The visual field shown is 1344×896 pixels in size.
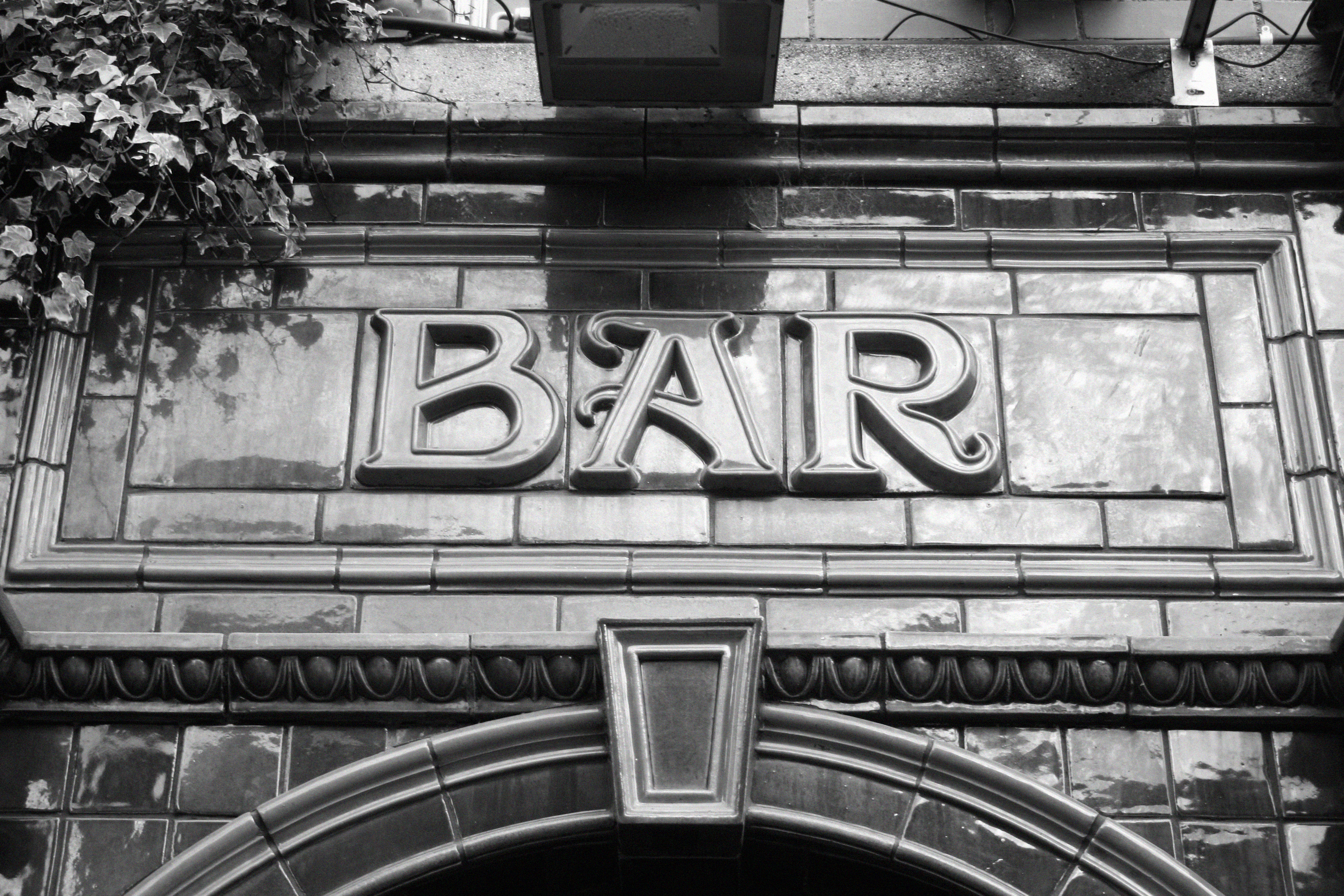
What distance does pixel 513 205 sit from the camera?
571 cm

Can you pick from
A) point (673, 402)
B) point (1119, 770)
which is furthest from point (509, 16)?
point (1119, 770)

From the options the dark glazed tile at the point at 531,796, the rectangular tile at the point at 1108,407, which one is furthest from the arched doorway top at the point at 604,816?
the rectangular tile at the point at 1108,407

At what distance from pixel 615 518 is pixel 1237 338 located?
197 cm

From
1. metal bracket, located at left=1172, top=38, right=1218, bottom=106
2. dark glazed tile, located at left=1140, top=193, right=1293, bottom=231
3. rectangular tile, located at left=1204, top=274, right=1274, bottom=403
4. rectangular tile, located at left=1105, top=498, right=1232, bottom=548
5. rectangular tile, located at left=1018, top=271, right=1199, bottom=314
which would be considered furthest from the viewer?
metal bracket, located at left=1172, top=38, right=1218, bottom=106

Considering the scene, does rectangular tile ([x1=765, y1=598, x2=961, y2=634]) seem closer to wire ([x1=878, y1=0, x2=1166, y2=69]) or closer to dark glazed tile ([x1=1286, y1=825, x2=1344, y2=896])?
dark glazed tile ([x1=1286, y1=825, x2=1344, y2=896])

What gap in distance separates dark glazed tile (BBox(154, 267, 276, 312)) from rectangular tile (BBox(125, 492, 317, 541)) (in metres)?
0.67

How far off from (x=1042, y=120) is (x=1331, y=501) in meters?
1.52

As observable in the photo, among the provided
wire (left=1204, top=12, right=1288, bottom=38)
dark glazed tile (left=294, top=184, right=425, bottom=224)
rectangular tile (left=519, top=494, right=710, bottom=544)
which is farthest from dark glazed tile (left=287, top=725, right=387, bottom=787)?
wire (left=1204, top=12, right=1288, bottom=38)

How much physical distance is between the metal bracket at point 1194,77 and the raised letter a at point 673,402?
5.59 ft

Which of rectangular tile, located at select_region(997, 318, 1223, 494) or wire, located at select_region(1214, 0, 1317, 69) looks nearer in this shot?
rectangular tile, located at select_region(997, 318, 1223, 494)

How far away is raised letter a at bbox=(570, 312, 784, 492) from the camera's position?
5172 mm

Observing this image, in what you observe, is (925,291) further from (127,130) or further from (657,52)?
(127,130)

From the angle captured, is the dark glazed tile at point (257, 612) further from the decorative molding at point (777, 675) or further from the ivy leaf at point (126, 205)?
the ivy leaf at point (126, 205)

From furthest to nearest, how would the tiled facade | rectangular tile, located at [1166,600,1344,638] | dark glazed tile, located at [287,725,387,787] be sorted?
rectangular tile, located at [1166,600,1344,638] < dark glazed tile, located at [287,725,387,787] < the tiled facade
